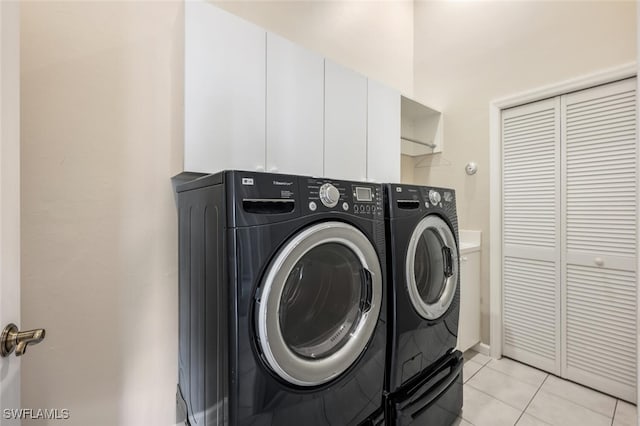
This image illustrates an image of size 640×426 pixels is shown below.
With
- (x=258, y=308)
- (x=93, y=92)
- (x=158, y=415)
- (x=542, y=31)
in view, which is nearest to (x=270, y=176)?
(x=258, y=308)

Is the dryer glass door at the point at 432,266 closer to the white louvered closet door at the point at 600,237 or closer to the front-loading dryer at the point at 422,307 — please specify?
the front-loading dryer at the point at 422,307

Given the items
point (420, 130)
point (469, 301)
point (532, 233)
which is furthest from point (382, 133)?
point (469, 301)

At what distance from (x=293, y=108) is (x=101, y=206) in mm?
1064

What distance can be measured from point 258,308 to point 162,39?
1.46 metres

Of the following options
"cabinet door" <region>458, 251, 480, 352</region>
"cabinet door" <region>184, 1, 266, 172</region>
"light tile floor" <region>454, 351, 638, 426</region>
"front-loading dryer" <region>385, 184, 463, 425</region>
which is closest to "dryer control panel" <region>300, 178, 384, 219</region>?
"front-loading dryer" <region>385, 184, 463, 425</region>

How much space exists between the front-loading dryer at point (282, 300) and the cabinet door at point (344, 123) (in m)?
0.63

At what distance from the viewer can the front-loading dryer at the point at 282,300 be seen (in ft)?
2.78

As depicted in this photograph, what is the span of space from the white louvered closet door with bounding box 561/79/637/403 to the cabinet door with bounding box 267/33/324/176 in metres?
1.83

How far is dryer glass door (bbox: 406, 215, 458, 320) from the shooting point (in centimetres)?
139

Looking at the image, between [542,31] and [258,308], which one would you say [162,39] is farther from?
[542,31]

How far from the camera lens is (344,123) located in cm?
185

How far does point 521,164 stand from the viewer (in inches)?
89.0

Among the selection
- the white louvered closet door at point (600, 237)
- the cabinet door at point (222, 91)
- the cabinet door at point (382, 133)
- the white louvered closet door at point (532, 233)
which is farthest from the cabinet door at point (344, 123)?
the white louvered closet door at point (600, 237)

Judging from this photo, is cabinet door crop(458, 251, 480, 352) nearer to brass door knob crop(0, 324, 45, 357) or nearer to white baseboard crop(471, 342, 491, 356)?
white baseboard crop(471, 342, 491, 356)
